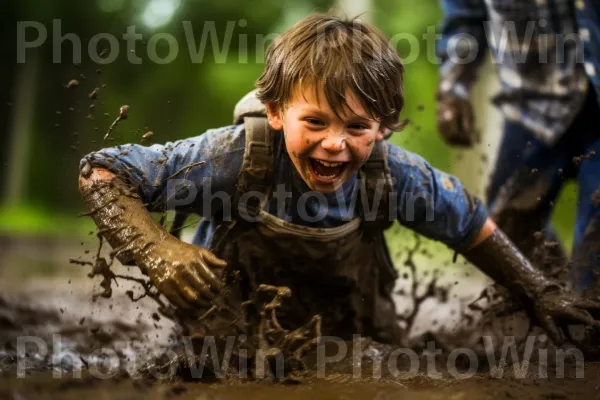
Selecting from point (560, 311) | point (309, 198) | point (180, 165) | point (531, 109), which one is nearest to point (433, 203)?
point (309, 198)

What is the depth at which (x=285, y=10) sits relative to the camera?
1556cm

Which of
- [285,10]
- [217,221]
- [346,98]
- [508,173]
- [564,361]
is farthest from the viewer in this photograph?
[285,10]

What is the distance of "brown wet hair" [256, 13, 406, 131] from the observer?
222 centimetres

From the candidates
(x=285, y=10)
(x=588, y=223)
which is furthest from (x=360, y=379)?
(x=285, y=10)

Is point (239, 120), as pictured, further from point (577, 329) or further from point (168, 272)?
point (577, 329)

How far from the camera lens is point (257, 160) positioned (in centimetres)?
249

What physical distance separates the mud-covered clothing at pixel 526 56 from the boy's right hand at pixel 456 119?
8 centimetres

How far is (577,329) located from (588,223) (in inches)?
22.7

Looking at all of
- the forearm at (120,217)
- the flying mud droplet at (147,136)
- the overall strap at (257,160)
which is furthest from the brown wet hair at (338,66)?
the forearm at (120,217)

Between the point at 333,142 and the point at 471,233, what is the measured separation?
897 mm

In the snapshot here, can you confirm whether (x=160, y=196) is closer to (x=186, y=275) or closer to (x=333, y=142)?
(x=186, y=275)

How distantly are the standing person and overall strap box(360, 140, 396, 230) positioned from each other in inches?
37.5

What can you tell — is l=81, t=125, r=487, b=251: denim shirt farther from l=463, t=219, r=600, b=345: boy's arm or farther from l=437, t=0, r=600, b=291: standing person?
l=437, t=0, r=600, b=291: standing person

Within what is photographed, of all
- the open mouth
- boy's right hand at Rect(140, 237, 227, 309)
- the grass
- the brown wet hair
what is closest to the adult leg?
the brown wet hair
